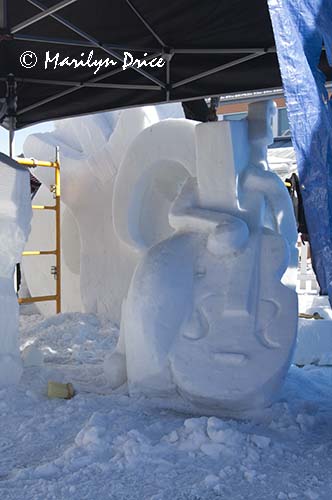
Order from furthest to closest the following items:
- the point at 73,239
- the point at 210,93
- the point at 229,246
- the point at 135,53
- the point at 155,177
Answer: the point at 73,239, the point at 210,93, the point at 135,53, the point at 155,177, the point at 229,246

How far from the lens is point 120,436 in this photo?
2.53 metres

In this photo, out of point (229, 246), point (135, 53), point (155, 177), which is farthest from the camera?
point (135, 53)

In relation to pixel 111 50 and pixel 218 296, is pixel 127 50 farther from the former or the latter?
pixel 218 296

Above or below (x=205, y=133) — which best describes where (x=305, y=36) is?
above

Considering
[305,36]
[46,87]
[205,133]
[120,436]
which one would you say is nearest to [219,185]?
[205,133]

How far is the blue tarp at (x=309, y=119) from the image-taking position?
2.49 metres

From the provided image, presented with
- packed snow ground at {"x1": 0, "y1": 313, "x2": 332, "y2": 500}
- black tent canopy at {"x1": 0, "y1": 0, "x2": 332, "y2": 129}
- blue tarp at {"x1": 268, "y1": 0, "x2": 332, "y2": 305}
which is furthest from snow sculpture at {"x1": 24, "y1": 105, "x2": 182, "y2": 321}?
blue tarp at {"x1": 268, "y1": 0, "x2": 332, "y2": 305}

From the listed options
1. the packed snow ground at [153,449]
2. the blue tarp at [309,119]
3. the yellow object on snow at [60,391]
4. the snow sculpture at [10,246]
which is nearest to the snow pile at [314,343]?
the packed snow ground at [153,449]

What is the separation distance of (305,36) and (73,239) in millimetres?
4618

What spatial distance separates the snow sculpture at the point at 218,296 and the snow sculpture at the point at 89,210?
2.33 metres

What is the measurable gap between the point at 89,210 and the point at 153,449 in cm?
407

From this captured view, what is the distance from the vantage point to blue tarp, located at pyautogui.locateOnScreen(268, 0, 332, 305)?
249cm

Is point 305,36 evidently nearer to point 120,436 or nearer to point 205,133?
point 205,133

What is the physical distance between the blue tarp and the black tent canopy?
2.12m
